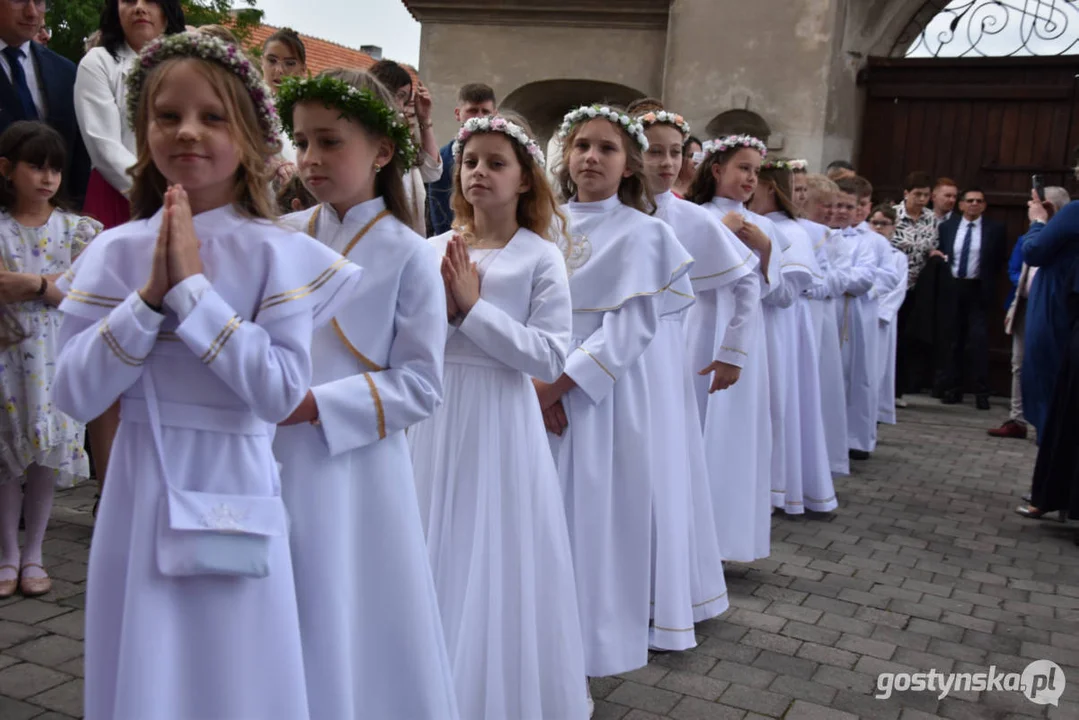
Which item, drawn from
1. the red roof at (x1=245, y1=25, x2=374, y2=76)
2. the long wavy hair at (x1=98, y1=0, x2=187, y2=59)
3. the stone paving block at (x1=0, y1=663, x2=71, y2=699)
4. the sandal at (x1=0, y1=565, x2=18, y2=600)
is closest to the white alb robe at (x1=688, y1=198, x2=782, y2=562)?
the long wavy hair at (x1=98, y1=0, x2=187, y2=59)

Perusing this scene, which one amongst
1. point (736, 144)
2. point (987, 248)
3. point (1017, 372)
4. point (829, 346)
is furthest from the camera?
point (987, 248)

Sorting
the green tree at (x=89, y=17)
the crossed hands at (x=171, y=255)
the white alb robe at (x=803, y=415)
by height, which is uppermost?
the green tree at (x=89, y=17)

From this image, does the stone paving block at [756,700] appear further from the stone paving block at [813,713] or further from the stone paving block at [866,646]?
the stone paving block at [866,646]

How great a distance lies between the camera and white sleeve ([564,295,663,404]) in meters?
3.71

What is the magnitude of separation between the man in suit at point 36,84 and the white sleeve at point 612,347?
107 inches

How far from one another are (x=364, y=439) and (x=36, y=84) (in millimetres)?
3527

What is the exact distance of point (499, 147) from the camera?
330 cm

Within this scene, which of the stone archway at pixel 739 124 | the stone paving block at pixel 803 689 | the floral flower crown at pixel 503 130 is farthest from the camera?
the stone archway at pixel 739 124

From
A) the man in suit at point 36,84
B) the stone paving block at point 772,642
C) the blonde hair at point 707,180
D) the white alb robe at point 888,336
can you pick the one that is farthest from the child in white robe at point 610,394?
the white alb robe at point 888,336

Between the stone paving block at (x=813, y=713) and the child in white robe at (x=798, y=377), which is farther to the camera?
the child in white robe at (x=798, y=377)

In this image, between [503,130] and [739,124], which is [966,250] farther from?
[503,130]

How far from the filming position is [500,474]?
3.13 metres

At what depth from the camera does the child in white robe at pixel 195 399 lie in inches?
79.4

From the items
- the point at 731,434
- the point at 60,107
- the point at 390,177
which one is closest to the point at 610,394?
the point at 390,177
